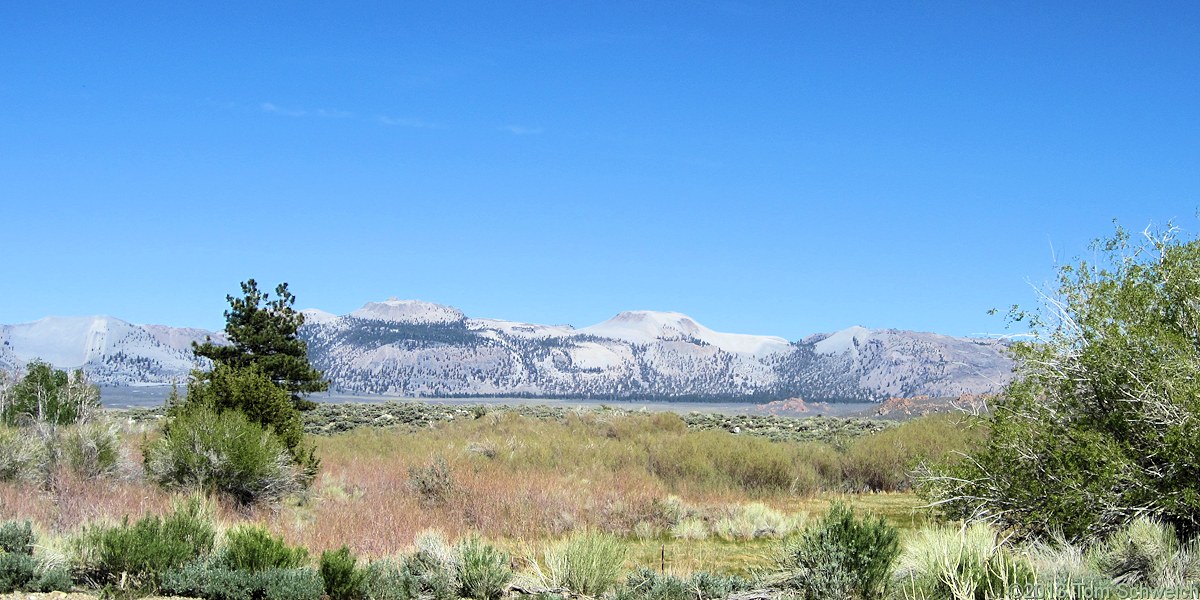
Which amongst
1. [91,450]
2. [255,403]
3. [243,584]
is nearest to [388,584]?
[243,584]

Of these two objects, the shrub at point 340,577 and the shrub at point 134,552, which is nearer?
the shrub at point 340,577

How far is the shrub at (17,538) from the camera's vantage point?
1024cm

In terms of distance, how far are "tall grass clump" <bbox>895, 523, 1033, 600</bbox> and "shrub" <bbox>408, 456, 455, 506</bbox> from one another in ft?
30.5

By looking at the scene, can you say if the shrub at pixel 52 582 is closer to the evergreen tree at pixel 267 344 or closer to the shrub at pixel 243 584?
the shrub at pixel 243 584

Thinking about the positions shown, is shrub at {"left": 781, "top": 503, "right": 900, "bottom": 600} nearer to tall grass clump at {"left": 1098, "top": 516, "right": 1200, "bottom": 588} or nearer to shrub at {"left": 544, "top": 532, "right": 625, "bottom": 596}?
shrub at {"left": 544, "top": 532, "right": 625, "bottom": 596}

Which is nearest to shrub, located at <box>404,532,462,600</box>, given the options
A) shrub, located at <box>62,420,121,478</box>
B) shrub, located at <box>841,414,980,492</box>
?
shrub, located at <box>62,420,121,478</box>

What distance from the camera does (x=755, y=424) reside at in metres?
39.2

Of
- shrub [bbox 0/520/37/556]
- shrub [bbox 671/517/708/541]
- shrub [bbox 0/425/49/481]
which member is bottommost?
shrub [bbox 671/517/708/541]

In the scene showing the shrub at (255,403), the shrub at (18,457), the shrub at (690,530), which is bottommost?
the shrub at (690,530)

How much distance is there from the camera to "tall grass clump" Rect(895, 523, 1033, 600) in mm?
7717

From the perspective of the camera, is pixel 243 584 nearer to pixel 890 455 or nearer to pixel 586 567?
pixel 586 567

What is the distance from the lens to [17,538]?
10312 mm

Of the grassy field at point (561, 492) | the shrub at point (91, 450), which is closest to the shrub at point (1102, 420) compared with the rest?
the grassy field at point (561, 492)

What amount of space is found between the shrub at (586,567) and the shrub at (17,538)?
224 inches
